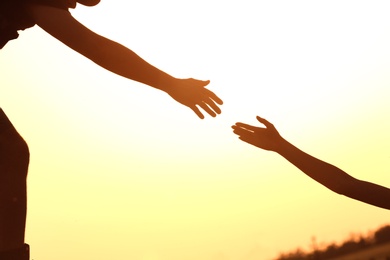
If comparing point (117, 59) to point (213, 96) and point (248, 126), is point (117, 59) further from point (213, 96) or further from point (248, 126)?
point (248, 126)

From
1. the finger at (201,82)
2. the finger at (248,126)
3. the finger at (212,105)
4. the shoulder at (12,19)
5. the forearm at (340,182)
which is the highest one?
the shoulder at (12,19)

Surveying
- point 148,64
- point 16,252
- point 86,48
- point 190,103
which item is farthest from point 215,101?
point 16,252

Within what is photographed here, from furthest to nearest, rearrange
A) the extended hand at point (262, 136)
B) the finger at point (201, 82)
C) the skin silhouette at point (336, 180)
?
the finger at point (201, 82) < the extended hand at point (262, 136) < the skin silhouette at point (336, 180)

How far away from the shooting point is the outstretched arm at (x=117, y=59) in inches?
140

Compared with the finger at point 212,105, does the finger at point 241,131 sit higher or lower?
lower

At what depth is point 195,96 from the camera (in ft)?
12.0

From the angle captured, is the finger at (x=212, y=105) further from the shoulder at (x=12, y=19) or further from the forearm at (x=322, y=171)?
the shoulder at (x=12, y=19)

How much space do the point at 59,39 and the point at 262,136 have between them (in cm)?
124

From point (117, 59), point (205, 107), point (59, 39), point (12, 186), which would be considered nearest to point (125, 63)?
point (117, 59)

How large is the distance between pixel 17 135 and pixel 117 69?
0.62m

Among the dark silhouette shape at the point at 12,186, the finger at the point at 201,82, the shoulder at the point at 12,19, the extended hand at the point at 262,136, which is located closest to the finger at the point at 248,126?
the extended hand at the point at 262,136

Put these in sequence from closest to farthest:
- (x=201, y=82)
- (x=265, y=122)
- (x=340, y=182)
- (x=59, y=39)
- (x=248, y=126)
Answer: (x=340, y=182) < (x=265, y=122) < (x=248, y=126) < (x=59, y=39) < (x=201, y=82)

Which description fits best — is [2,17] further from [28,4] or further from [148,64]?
[148,64]

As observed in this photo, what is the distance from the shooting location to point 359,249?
602 inches
